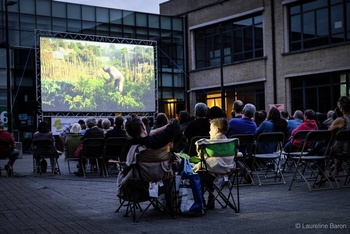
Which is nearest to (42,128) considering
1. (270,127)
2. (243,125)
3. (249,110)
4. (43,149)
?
(43,149)

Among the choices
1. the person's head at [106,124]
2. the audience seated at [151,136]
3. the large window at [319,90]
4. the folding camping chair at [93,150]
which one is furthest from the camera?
the large window at [319,90]

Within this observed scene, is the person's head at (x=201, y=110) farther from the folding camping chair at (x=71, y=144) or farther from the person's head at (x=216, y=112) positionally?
the folding camping chair at (x=71, y=144)

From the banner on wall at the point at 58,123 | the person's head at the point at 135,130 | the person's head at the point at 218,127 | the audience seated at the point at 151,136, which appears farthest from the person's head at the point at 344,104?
the banner on wall at the point at 58,123

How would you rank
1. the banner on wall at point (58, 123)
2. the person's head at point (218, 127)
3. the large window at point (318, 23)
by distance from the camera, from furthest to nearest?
the banner on wall at point (58, 123) → the large window at point (318, 23) → the person's head at point (218, 127)

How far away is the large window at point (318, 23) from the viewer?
91.7ft

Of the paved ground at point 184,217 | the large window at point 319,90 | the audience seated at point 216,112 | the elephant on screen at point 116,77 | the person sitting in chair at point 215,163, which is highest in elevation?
the elephant on screen at point 116,77

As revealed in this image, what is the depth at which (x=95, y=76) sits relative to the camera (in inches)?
1246

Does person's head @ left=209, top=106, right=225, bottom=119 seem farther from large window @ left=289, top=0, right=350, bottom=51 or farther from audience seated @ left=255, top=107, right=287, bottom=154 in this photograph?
large window @ left=289, top=0, right=350, bottom=51

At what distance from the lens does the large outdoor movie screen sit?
2952 centimetres

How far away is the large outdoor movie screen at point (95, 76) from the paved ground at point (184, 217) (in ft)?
65.0

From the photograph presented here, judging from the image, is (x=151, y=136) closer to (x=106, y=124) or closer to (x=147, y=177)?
(x=147, y=177)

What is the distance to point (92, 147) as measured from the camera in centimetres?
1401

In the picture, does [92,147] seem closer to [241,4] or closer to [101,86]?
[101,86]

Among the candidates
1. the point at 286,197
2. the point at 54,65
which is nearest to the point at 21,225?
the point at 286,197
